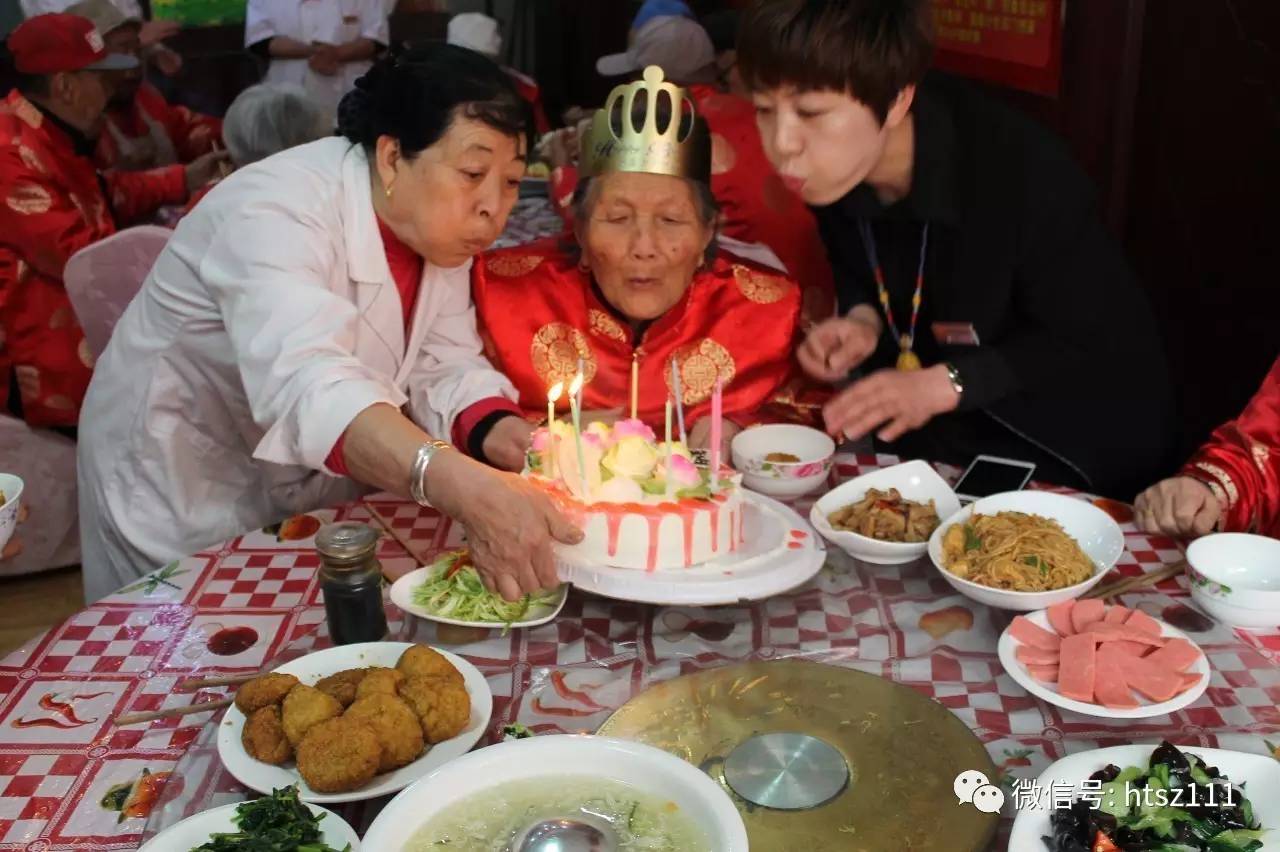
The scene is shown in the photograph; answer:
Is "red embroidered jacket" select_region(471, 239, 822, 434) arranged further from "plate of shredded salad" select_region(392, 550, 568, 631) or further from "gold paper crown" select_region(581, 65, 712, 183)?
"plate of shredded salad" select_region(392, 550, 568, 631)

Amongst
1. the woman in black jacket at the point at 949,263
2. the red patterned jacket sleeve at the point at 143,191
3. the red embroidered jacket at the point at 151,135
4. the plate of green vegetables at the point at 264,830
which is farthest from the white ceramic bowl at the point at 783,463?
the red embroidered jacket at the point at 151,135

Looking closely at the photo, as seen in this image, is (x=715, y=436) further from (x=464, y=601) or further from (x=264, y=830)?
(x=264, y=830)

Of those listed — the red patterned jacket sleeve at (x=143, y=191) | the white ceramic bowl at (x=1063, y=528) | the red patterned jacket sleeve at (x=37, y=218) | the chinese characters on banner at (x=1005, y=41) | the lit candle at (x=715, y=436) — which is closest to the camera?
the white ceramic bowl at (x=1063, y=528)

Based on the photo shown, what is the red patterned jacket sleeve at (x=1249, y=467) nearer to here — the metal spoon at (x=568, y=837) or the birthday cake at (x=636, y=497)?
the birthday cake at (x=636, y=497)

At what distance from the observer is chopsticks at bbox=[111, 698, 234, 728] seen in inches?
59.5

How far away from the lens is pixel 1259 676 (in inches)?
62.7

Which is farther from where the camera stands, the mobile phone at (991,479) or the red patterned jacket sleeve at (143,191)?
the red patterned jacket sleeve at (143,191)

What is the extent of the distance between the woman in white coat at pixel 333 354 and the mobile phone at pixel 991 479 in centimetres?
83

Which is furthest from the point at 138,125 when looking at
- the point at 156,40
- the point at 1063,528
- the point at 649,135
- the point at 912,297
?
the point at 1063,528

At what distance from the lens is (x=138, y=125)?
5.54 m

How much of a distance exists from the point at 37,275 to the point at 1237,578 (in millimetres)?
3677

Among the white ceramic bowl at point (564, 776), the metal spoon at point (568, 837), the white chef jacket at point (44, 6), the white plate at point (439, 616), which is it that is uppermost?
the white chef jacket at point (44, 6)

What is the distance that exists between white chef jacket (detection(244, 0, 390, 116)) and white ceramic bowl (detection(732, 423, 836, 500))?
16.5ft

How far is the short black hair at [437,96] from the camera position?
2.02 metres
